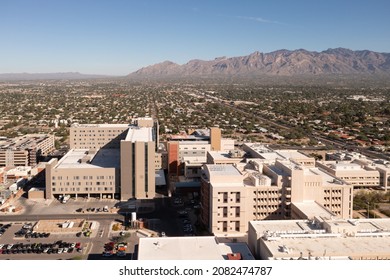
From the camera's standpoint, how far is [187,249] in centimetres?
1438

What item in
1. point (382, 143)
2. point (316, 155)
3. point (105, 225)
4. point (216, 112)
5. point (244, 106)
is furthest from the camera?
point (244, 106)

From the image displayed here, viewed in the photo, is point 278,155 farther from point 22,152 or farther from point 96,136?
point 22,152

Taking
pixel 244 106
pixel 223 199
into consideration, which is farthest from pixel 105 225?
pixel 244 106

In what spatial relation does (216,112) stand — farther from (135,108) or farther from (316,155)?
(316,155)

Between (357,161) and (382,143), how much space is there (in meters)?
17.3

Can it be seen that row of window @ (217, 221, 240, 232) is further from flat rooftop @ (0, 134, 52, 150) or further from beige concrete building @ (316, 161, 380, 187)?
flat rooftop @ (0, 134, 52, 150)

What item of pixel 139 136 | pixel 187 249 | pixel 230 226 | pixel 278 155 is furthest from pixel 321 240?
pixel 139 136

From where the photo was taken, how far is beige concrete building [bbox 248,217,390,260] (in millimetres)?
13180

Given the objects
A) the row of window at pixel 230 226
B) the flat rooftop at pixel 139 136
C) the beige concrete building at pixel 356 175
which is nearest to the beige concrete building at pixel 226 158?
the flat rooftop at pixel 139 136

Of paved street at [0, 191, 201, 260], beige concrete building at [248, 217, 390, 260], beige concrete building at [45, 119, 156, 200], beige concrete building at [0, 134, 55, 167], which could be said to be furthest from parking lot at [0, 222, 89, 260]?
beige concrete building at [0, 134, 55, 167]

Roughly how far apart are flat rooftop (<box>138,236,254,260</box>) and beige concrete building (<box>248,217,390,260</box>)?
89 cm

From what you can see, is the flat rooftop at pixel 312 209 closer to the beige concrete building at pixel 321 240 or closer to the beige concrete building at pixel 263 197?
the beige concrete building at pixel 263 197

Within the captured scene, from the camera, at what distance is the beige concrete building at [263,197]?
20.7 meters

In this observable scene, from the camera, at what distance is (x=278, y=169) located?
917 inches
